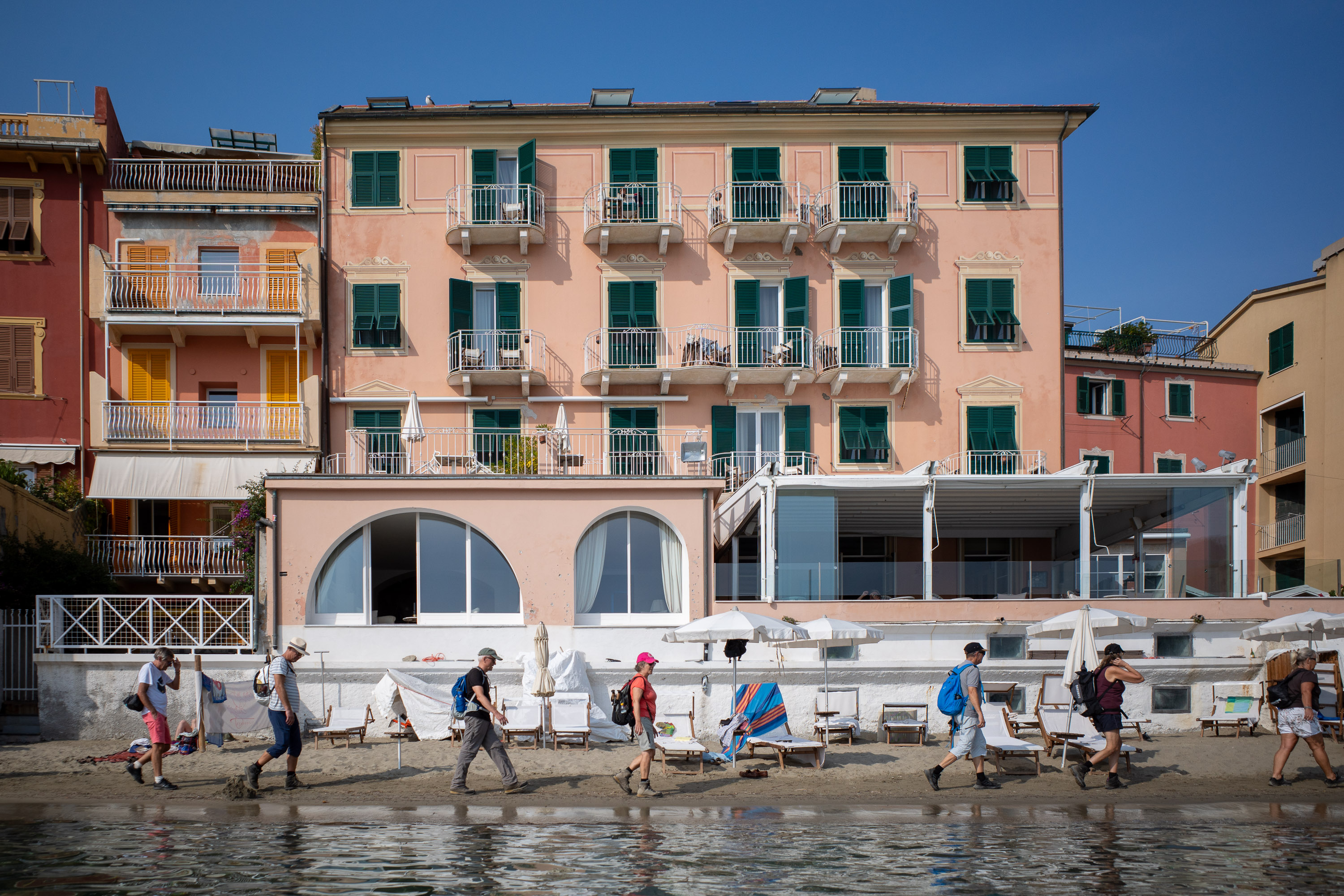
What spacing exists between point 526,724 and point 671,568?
5.07m

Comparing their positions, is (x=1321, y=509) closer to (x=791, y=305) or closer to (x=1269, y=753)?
(x=791, y=305)

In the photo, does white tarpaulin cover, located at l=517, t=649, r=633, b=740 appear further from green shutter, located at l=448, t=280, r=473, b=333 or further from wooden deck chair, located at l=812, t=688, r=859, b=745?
green shutter, located at l=448, t=280, r=473, b=333

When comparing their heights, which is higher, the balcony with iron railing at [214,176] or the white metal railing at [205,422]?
the balcony with iron railing at [214,176]

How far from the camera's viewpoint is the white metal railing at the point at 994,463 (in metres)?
26.8

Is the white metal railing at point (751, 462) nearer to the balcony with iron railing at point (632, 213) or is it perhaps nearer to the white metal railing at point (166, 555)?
the balcony with iron railing at point (632, 213)

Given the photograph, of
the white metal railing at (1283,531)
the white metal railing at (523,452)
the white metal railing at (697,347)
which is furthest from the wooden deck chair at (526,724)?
the white metal railing at (1283,531)

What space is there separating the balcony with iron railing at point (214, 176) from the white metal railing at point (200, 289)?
2006 mm

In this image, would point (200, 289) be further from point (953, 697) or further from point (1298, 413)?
point (1298, 413)

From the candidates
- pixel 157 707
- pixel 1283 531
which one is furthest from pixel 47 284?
pixel 1283 531

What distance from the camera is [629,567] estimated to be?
19719 mm

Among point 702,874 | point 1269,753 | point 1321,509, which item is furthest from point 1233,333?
point 702,874

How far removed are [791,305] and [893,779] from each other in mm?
15165

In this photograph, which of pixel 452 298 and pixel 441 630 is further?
pixel 452 298

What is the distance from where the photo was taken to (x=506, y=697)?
17.2 metres
